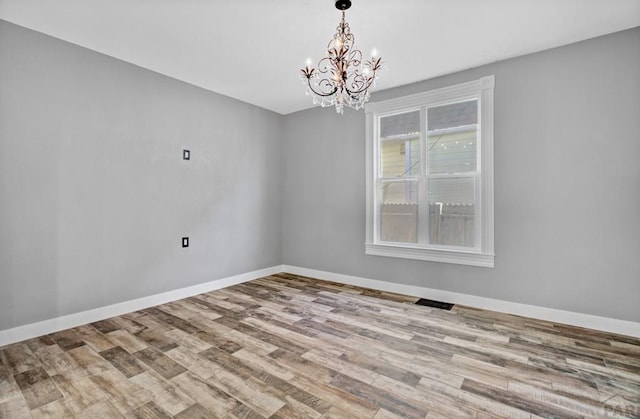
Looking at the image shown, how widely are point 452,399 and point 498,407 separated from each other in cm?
25

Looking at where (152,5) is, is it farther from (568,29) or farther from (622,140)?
(622,140)

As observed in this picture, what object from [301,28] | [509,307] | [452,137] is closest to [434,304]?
[509,307]

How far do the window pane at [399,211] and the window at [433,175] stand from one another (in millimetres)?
13

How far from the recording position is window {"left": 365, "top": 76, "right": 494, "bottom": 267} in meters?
3.41

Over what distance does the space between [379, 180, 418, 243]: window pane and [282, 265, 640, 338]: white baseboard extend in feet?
2.09

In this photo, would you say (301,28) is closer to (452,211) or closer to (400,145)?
(400,145)

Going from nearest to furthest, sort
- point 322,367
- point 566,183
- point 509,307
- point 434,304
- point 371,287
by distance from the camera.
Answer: point 322,367
point 566,183
point 509,307
point 434,304
point 371,287

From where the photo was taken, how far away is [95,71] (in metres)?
3.07

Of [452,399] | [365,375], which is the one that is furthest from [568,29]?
[365,375]

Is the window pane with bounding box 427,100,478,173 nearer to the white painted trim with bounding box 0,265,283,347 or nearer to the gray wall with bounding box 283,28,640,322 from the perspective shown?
the gray wall with bounding box 283,28,640,322

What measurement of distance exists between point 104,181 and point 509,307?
4460mm

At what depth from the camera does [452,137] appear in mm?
3662

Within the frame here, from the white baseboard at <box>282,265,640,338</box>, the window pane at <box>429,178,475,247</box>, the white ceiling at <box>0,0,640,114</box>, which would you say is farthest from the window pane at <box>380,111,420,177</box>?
the white baseboard at <box>282,265,640,338</box>

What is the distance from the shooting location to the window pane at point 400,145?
3.94 meters
